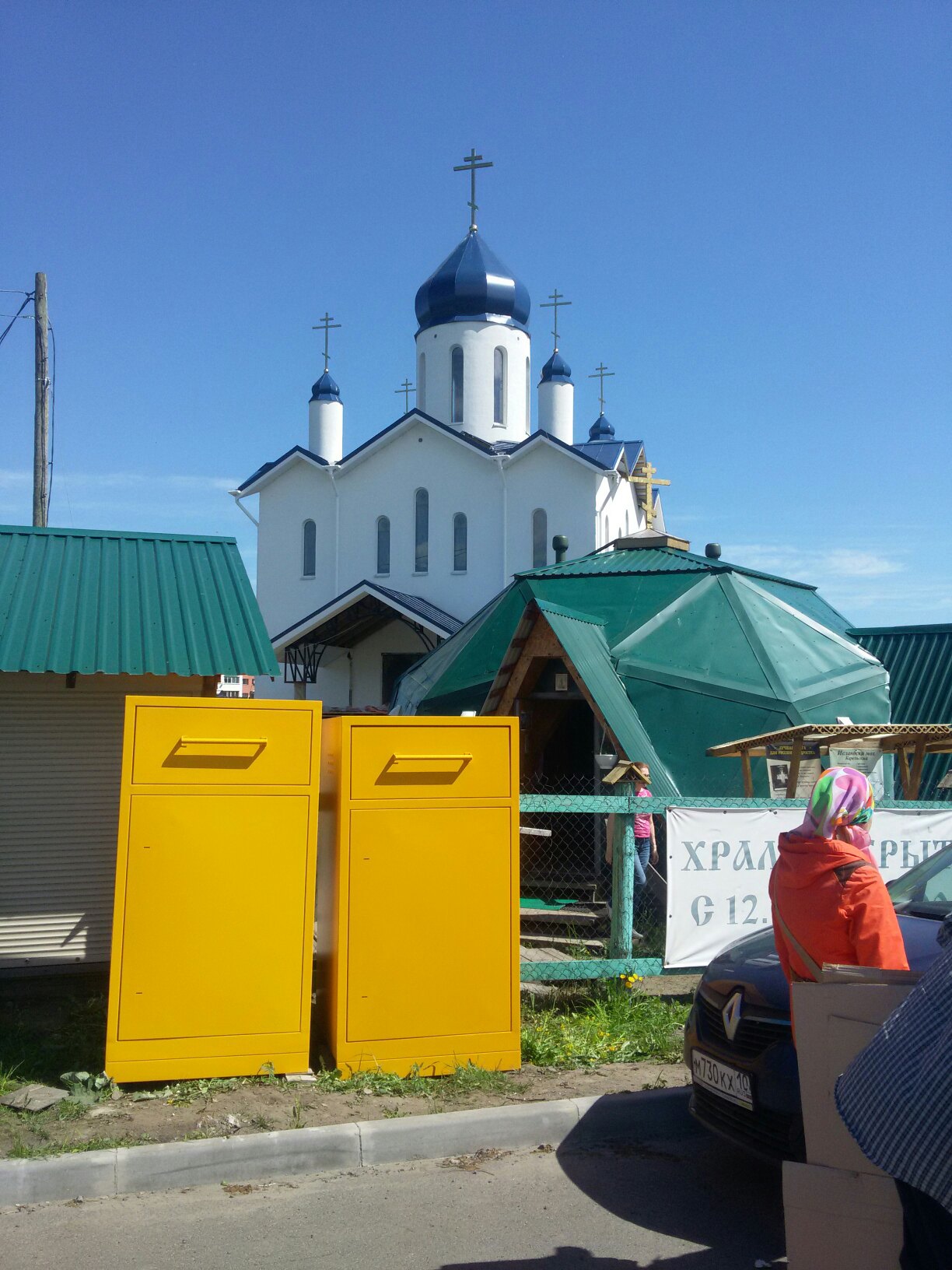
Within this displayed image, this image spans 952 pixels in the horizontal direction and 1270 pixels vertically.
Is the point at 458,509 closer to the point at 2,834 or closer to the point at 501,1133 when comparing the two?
the point at 2,834

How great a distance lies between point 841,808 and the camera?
13.9ft

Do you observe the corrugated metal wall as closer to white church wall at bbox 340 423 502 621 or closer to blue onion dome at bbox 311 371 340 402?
white church wall at bbox 340 423 502 621

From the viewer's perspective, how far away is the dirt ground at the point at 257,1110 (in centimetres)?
507

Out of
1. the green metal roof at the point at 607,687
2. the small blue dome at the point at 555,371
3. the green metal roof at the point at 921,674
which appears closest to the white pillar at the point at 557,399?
the small blue dome at the point at 555,371

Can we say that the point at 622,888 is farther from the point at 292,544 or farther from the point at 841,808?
the point at 292,544

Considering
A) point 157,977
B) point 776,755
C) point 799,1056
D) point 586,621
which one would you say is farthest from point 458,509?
point 799,1056

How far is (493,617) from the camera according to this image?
13.6m

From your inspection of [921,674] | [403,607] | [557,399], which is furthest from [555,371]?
[921,674]

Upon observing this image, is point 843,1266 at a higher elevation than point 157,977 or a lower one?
lower

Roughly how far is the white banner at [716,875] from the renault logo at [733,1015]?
2.46 meters

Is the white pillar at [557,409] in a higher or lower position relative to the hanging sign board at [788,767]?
higher

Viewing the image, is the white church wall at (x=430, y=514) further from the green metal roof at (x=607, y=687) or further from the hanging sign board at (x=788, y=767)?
the hanging sign board at (x=788, y=767)

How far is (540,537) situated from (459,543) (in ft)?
7.54

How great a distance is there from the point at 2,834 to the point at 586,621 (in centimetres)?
662
